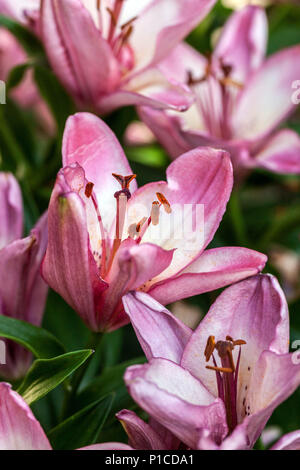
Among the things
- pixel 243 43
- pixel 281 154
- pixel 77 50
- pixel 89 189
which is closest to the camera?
pixel 89 189

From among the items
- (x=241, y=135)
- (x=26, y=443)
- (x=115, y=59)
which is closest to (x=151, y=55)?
(x=115, y=59)

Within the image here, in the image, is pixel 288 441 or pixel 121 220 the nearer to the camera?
pixel 288 441

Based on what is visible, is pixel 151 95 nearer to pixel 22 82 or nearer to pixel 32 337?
pixel 32 337

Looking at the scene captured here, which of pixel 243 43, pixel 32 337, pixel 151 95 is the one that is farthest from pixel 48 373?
pixel 243 43

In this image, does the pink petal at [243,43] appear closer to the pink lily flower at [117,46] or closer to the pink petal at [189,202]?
the pink lily flower at [117,46]

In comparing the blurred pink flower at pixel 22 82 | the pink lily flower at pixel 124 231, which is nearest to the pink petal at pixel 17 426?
the pink lily flower at pixel 124 231

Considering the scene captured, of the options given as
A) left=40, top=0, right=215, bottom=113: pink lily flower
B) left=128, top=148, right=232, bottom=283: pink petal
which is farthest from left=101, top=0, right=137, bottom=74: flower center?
left=128, top=148, right=232, bottom=283: pink petal
